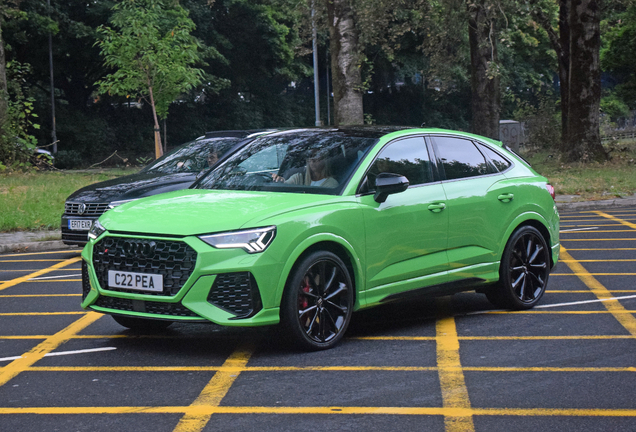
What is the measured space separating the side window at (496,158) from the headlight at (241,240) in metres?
2.78

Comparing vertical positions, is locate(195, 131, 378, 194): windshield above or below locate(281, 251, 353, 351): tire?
above

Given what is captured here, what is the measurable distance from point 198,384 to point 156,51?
2061 cm

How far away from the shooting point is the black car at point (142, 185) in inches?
447

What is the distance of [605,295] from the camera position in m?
8.14

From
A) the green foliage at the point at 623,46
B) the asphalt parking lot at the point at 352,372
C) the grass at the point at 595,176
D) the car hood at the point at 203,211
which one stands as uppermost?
the green foliage at the point at 623,46

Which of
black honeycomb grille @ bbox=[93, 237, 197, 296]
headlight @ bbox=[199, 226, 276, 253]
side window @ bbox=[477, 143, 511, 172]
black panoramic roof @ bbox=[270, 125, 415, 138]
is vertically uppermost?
black panoramic roof @ bbox=[270, 125, 415, 138]

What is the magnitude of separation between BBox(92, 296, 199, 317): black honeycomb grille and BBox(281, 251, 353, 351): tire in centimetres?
65

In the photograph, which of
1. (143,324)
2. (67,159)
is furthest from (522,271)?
(67,159)

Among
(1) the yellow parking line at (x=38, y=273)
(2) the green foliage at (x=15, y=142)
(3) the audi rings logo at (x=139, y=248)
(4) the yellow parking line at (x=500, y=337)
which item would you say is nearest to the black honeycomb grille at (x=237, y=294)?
(3) the audi rings logo at (x=139, y=248)

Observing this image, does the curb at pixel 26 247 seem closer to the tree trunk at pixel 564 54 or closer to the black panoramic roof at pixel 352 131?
the black panoramic roof at pixel 352 131

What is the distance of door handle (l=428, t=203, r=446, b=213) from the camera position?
268 inches

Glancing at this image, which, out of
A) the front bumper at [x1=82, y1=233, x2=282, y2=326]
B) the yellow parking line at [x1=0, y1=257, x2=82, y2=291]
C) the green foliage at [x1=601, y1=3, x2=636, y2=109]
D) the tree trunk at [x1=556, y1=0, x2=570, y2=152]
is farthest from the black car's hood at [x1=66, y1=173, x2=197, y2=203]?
the green foliage at [x1=601, y1=3, x2=636, y2=109]

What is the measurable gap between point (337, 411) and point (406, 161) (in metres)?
2.70

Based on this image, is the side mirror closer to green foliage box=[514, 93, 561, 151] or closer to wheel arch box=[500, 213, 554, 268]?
wheel arch box=[500, 213, 554, 268]
